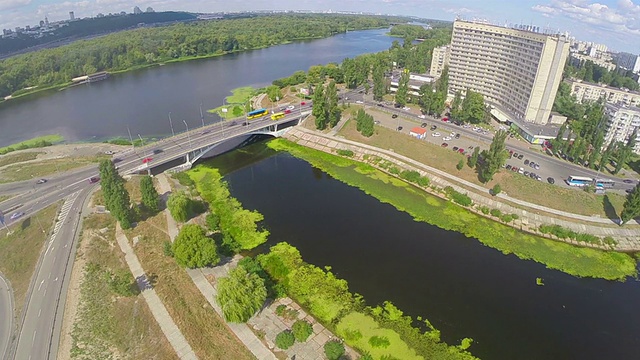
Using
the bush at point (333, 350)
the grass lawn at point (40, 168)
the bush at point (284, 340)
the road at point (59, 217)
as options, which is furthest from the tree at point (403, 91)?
the bush at point (284, 340)

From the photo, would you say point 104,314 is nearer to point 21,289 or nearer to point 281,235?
point 21,289

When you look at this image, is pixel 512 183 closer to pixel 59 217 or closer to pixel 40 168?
pixel 59 217

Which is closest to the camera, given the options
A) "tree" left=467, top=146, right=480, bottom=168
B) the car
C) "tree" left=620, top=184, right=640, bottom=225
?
the car

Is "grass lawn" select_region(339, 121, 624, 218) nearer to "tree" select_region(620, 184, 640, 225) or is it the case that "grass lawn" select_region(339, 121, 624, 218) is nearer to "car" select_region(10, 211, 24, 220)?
"tree" select_region(620, 184, 640, 225)

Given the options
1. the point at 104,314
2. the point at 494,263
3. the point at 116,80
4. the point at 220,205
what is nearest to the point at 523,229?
the point at 494,263

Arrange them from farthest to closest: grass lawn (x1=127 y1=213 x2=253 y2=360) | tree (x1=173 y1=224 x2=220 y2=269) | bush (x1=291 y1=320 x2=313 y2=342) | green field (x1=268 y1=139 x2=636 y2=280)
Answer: green field (x1=268 y1=139 x2=636 y2=280) → tree (x1=173 y1=224 x2=220 y2=269) → bush (x1=291 y1=320 x2=313 y2=342) → grass lawn (x1=127 y1=213 x2=253 y2=360)

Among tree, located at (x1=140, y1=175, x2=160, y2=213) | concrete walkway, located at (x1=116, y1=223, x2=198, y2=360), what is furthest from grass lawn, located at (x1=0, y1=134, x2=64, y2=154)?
concrete walkway, located at (x1=116, y1=223, x2=198, y2=360)

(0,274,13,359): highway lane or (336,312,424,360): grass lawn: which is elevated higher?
(0,274,13,359): highway lane

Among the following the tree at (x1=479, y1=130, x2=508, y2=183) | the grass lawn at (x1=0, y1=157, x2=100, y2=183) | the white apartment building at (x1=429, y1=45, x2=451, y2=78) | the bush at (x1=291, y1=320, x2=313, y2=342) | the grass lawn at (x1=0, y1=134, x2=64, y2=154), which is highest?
the white apartment building at (x1=429, y1=45, x2=451, y2=78)
